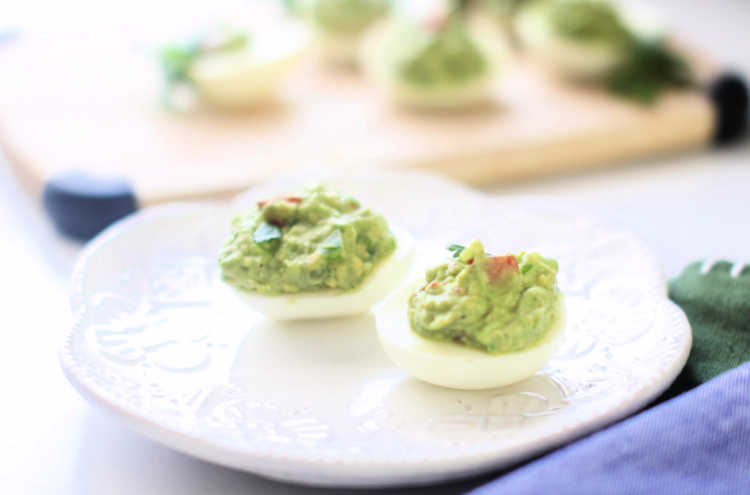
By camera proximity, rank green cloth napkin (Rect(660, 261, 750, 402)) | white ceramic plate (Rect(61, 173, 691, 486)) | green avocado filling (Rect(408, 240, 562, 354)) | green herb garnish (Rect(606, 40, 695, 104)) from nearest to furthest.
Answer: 1. white ceramic plate (Rect(61, 173, 691, 486))
2. green avocado filling (Rect(408, 240, 562, 354))
3. green cloth napkin (Rect(660, 261, 750, 402))
4. green herb garnish (Rect(606, 40, 695, 104))

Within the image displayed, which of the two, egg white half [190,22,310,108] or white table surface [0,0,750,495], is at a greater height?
egg white half [190,22,310,108]

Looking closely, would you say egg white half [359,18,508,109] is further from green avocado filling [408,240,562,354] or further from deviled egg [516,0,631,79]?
green avocado filling [408,240,562,354]

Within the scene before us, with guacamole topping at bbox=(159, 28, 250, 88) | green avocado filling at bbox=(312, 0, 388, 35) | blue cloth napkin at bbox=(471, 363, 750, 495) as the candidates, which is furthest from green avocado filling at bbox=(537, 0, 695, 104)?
blue cloth napkin at bbox=(471, 363, 750, 495)

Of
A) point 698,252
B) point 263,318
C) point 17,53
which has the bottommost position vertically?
point 698,252

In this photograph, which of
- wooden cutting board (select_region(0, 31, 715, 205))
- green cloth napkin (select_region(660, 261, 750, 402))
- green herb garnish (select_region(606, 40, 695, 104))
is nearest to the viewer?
green cloth napkin (select_region(660, 261, 750, 402))

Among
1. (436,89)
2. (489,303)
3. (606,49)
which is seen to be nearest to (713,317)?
(489,303)

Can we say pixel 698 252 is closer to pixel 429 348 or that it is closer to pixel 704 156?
pixel 704 156

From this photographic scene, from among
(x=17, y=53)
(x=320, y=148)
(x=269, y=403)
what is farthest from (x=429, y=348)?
(x=17, y=53)
